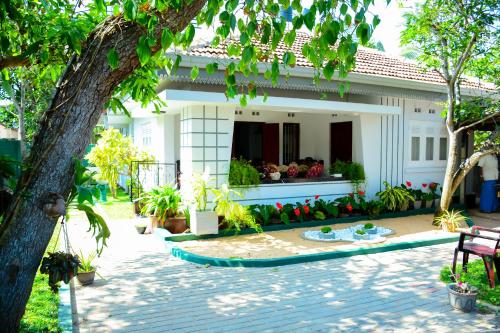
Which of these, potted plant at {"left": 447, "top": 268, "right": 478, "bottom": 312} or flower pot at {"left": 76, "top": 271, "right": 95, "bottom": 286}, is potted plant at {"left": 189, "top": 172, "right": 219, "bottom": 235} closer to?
flower pot at {"left": 76, "top": 271, "right": 95, "bottom": 286}

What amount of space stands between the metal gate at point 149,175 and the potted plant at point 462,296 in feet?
25.7

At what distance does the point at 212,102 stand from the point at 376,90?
16.8 ft

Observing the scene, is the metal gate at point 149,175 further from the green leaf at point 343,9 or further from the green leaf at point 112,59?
the green leaf at point 112,59

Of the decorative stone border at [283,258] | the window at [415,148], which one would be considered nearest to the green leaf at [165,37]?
the decorative stone border at [283,258]

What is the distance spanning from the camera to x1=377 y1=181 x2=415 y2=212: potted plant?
451 inches

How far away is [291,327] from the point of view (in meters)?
4.68

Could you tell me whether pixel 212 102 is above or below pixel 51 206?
above

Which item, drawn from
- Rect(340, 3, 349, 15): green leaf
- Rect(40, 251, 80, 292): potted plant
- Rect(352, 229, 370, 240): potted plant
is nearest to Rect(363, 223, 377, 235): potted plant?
Rect(352, 229, 370, 240): potted plant

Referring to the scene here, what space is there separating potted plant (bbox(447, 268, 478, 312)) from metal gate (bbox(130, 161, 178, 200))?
25.7 feet

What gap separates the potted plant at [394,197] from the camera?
11.5 meters

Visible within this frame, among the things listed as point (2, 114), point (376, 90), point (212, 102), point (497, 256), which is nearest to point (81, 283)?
point (212, 102)

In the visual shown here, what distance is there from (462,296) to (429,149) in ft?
30.1

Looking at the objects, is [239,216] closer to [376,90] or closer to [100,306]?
[100,306]

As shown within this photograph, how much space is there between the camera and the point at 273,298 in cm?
555
